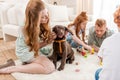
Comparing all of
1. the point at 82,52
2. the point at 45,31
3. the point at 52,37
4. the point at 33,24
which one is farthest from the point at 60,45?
the point at 82,52

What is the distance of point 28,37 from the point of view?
189cm

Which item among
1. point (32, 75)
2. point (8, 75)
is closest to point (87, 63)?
point (32, 75)

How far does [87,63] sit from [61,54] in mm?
372

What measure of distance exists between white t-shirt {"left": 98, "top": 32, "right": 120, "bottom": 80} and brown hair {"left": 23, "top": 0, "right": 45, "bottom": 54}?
109 centimetres

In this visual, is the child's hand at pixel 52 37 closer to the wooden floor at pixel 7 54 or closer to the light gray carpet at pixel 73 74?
the light gray carpet at pixel 73 74

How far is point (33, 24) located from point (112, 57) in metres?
1.18

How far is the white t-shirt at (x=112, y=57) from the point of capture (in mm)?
843

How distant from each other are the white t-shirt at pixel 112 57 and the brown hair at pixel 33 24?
1.09 meters

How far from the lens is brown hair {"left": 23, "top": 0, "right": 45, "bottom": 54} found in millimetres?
1873

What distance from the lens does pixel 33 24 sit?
189 centimetres

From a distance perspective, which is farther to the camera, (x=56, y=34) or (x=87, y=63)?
(x=87, y=63)

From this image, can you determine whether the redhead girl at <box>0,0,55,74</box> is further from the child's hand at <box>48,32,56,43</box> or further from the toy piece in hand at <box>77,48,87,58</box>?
the toy piece in hand at <box>77,48,87,58</box>

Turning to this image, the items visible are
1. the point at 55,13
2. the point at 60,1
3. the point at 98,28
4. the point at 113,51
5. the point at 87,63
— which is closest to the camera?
the point at 113,51

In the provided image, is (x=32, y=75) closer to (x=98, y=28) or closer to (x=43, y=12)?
(x=43, y=12)
